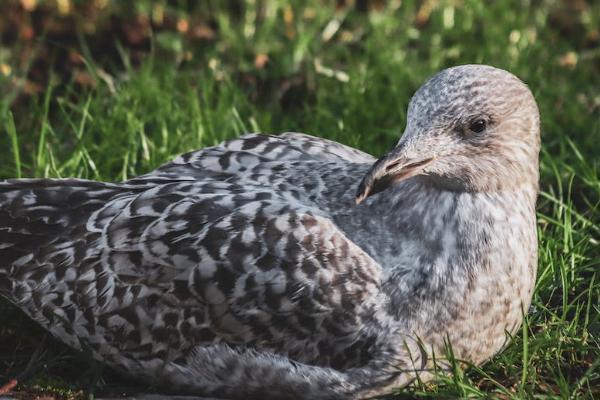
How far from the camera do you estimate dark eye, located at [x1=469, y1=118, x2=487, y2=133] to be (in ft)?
14.3

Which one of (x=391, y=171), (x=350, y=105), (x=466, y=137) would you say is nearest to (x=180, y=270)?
(x=391, y=171)

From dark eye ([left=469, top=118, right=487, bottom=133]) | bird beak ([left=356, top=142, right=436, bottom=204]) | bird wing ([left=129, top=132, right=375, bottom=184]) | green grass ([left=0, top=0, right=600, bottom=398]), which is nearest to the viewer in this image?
bird beak ([left=356, top=142, right=436, bottom=204])

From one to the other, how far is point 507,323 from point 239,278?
1091 mm

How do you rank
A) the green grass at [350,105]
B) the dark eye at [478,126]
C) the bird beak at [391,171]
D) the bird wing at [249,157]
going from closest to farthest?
the bird beak at [391,171]
the dark eye at [478,126]
the green grass at [350,105]
the bird wing at [249,157]

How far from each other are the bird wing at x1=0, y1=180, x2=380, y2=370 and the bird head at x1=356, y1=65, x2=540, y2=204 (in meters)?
0.42

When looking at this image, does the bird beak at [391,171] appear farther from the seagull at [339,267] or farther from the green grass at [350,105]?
the green grass at [350,105]

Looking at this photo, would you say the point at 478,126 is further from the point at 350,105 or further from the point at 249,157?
the point at 350,105

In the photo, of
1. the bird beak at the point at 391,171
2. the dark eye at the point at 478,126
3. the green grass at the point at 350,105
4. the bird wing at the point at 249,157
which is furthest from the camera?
the bird wing at the point at 249,157

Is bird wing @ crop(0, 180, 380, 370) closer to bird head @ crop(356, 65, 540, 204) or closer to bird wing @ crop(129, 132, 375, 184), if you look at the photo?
bird wing @ crop(129, 132, 375, 184)

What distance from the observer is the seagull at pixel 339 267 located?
4.38 meters

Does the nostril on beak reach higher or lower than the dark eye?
lower

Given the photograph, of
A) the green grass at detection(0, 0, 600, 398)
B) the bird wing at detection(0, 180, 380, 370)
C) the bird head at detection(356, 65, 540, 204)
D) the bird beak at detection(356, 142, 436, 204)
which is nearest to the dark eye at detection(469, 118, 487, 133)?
the bird head at detection(356, 65, 540, 204)

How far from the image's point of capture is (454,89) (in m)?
4.33

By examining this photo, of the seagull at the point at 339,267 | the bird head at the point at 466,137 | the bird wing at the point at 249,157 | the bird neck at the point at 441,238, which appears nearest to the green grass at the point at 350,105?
the seagull at the point at 339,267
